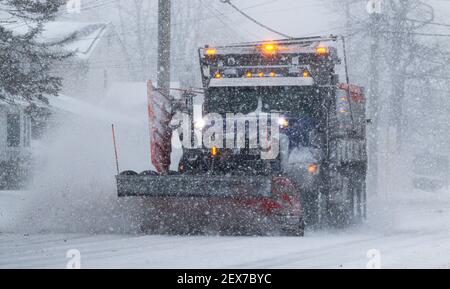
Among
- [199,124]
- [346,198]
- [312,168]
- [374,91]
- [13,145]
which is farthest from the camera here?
[13,145]

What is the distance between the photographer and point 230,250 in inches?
430

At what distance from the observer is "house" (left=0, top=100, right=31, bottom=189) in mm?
32562

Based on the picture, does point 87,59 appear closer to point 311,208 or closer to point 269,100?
point 269,100

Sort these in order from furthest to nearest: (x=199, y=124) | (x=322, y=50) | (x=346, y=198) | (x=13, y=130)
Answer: (x=13, y=130) < (x=346, y=198) < (x=199, y=124) < (x=322, y=50)

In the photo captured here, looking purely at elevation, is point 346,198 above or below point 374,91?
below

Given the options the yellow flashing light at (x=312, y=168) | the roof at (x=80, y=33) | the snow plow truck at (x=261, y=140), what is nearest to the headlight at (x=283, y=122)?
the snow plow truck at (x=261, y=140)

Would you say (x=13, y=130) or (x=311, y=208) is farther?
(x=13, y=130)

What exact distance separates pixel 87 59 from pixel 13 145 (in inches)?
466

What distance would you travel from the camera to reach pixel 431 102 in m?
49.3

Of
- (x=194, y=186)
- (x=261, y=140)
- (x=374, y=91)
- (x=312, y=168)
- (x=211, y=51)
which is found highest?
(x=211, y=51)

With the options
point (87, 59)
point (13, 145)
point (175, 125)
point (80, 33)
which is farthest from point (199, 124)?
point (80, 33)

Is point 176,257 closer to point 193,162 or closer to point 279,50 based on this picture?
point 193,162
